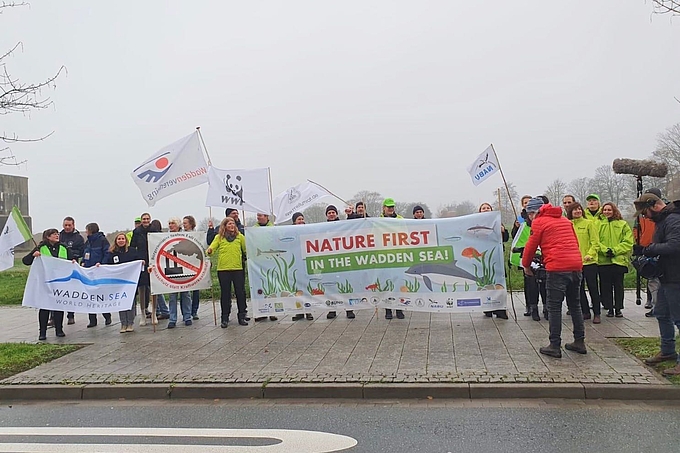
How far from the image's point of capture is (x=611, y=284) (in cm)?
1003

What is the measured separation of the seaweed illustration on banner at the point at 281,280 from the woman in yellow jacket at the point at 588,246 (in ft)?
16.2

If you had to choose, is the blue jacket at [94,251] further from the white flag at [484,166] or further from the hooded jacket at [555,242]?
the hooded jacket at [555,242]

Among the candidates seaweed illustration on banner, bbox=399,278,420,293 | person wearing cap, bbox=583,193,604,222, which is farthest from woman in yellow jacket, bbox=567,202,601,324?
seaweed illustration on banner, bbox=399,278,420,293

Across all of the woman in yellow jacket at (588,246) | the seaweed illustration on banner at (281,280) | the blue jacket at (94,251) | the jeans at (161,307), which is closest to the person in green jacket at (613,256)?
the woman in yellow jacket at (588,246)

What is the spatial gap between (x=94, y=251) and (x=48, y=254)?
3.57ft

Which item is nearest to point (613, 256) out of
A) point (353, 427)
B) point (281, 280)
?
point (281, 280)

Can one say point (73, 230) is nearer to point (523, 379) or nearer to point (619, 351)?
point (523, 379)

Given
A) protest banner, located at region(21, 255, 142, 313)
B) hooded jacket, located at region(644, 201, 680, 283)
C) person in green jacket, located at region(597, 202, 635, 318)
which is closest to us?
hooded jacket, located at region(644, 201, 680, 283)

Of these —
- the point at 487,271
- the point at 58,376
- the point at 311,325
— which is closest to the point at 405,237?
the point at 487,271

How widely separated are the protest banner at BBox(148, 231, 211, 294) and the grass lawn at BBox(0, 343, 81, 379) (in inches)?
77.4

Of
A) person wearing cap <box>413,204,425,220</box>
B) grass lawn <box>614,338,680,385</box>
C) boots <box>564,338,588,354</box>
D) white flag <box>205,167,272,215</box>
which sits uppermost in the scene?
white flag <box>205,167,272,215</box>

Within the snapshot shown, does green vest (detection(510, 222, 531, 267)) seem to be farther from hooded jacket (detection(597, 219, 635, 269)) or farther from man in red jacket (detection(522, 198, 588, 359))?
man in red jacket (detection(522, 198, 588, 359))

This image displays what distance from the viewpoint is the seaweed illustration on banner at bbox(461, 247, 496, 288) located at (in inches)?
397

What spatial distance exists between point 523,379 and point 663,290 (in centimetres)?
201
